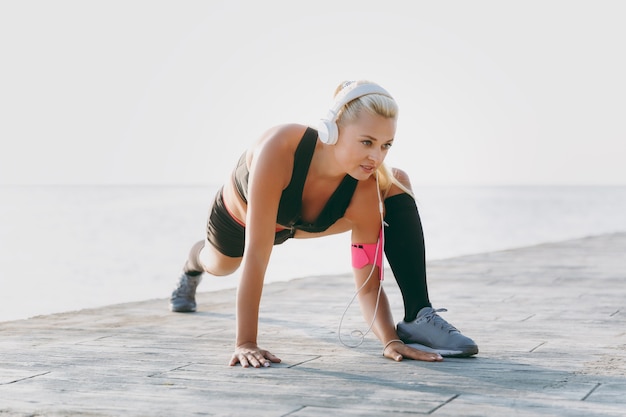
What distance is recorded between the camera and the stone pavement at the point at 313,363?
101 inches

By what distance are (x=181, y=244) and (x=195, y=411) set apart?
13.4 meters

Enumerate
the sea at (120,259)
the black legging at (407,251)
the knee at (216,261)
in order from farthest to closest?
1. the sea at (120,259)
2. the knee at (216,261)
3. the black legging at (407,251)

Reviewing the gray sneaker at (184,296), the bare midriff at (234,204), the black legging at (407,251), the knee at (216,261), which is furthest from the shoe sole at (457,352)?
the gray sneaker at (184,296)

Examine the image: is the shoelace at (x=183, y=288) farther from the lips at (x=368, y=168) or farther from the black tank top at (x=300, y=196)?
the lips at (x=368, y=168)

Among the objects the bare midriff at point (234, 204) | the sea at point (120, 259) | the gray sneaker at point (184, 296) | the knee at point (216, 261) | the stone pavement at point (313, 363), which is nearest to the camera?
the stone pavement at point (313, 363)

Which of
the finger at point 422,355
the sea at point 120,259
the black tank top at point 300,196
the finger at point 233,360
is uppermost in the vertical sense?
the black tank top at point 300,196

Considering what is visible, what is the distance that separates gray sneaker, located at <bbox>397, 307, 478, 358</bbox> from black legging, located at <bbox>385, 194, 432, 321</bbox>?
0.05m

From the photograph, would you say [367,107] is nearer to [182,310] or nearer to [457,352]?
[457,352]

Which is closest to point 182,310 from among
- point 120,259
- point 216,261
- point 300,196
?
point 216,261

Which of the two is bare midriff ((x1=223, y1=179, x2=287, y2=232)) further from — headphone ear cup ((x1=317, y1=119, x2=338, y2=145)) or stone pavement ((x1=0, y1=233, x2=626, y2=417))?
headphone ear cup ((x1=317, y1=119, x2=338, y2=145))

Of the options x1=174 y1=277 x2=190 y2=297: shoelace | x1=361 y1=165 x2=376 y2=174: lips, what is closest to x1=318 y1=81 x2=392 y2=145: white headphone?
x1=361 y1=165 x2=376 y2=174: lips

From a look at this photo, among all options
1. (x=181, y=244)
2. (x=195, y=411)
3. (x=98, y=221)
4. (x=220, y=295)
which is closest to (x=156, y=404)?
(x=195, y=411)

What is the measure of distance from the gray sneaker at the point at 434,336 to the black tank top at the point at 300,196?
0.46 metres

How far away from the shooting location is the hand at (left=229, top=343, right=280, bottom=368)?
3119 mm
